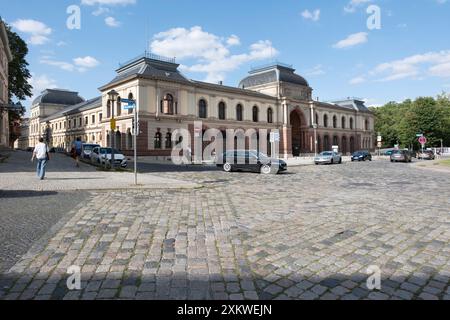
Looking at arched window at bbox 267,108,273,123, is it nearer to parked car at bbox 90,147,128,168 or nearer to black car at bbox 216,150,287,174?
black car at bbox 216,150,287,174

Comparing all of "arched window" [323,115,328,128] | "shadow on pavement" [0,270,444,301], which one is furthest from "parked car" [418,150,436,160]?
"shadow on pavement" [0,270,444,301]

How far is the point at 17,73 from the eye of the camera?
45.4 meters

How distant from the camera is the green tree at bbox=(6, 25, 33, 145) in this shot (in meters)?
44.0

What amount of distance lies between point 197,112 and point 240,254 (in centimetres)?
3905

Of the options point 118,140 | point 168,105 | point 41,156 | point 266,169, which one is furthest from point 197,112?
→ point 41,156

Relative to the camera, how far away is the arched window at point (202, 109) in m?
43.2

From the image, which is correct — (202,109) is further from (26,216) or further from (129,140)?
(26,216)

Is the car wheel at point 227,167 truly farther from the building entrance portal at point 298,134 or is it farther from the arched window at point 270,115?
the building entrance portal at point 298,134

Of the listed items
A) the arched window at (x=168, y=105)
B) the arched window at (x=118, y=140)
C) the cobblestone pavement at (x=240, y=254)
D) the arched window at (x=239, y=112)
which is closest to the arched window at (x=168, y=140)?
the arched window at (x=168, y=105)

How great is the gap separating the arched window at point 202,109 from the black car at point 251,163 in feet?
69.1

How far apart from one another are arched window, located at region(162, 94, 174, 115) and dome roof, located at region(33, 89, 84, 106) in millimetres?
53893

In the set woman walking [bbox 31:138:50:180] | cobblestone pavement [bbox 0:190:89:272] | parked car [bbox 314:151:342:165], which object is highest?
woman walking [bbox 31:138:50:180]

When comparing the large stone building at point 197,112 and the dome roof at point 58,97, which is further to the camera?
the dome roof at point 58,97
